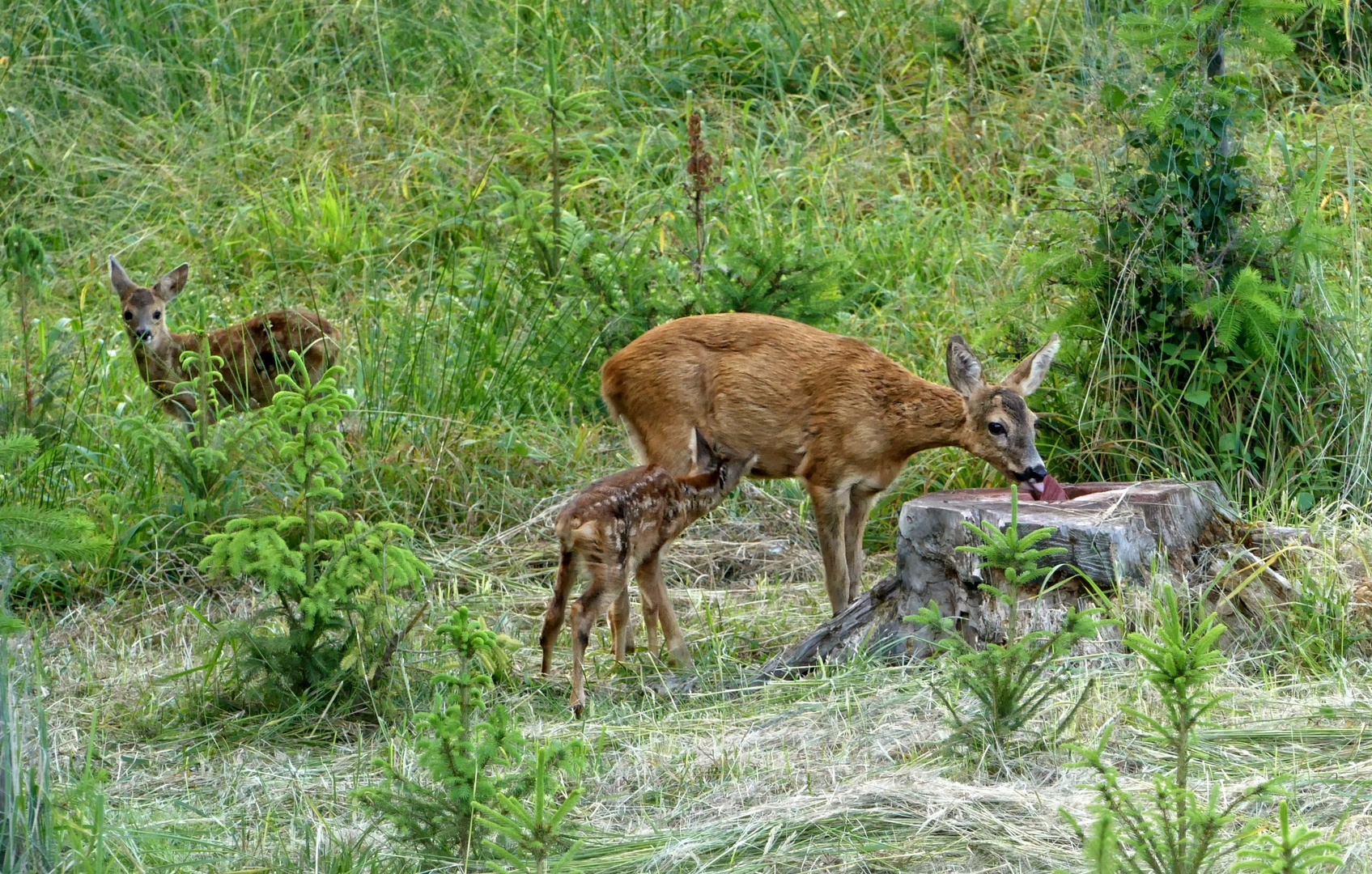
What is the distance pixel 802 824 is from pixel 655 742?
3.36ft

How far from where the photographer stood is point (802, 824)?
4.30 m

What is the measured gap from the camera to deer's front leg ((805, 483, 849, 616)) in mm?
6730

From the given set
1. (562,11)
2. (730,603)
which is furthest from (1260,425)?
(562,11)

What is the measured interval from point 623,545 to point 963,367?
172 centimetres

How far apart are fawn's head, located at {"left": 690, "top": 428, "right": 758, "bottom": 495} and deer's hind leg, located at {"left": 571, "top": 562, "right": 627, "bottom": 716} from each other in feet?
2.50

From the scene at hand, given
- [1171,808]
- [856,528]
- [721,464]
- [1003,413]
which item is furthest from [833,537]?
[1171,808]

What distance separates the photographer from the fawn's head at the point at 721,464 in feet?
21.8

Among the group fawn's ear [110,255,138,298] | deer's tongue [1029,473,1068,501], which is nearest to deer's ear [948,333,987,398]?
deer's tongue [1029,473,1068,501]

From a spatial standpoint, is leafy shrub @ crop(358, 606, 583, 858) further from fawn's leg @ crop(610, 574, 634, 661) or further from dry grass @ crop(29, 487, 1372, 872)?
fawn's leg @ crop(610, 574, 634, 661)

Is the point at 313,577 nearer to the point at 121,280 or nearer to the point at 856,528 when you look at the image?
the point at 856,528

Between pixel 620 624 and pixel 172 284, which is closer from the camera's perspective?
pixel 620 624

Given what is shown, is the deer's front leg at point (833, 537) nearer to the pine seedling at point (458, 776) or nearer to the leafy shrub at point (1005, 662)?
the leafy shrub at point (1005, 662)

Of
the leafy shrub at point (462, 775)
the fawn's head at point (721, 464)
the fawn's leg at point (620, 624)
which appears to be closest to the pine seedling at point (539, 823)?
the leafy shrub at point (462, 775)

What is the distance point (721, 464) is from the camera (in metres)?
6.66
